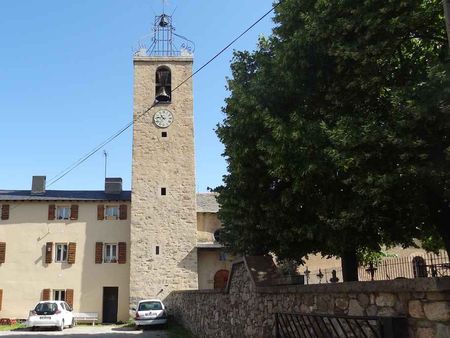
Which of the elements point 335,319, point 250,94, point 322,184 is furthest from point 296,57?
point 335,319

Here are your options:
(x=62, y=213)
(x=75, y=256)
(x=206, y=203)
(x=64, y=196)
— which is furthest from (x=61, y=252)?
(x=206, y=203)

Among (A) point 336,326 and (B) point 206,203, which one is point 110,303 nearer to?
(B) point 206,203

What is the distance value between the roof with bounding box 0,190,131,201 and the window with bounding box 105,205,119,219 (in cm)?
57

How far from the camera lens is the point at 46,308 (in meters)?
23.5

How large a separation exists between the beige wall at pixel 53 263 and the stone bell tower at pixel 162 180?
1641mm

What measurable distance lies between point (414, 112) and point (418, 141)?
50 cm

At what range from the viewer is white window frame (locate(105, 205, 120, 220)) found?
3228cm

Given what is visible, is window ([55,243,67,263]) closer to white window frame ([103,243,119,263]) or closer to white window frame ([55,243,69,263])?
white window frame ([55,243,69,263])

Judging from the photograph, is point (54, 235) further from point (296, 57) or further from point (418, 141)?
point (418, 141)

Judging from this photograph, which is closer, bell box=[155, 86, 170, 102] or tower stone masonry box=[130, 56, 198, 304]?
tower stone masonry box=[130, 56, 198, 304]

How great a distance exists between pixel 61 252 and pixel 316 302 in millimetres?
27554

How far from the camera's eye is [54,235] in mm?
31500

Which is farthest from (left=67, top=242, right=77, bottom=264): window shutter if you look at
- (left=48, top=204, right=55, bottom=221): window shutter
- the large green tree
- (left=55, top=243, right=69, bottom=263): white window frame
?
the large green tree

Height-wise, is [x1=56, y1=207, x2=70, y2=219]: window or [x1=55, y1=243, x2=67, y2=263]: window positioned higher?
[x1=56, y1=207, x2=70, y2=219]: window
